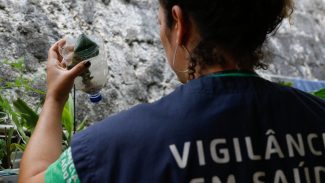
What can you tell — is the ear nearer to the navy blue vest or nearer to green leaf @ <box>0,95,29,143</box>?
the navy blue vest

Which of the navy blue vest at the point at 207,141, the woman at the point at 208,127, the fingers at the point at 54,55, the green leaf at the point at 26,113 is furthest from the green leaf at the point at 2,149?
the navy blue vest at the point at 207,141

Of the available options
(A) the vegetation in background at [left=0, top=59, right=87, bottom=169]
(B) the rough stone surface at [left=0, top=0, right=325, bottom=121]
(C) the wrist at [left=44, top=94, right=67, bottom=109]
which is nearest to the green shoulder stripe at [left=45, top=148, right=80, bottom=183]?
(C) the wrist at [left=44, top=94, right=67, bottom=109]

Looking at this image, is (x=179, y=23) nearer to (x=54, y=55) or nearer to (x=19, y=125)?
(x=54, y=55)

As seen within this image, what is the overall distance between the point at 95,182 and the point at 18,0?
1455 millimetres

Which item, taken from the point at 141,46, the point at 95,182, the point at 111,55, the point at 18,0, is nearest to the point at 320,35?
the point at 141,46

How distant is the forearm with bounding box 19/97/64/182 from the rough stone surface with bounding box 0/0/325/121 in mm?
994

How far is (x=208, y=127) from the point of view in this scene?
67 centimetres

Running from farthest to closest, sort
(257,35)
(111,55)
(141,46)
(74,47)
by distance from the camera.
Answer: (141,46), (111,55), (74,47), (257,35)

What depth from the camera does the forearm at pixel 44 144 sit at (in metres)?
0.73

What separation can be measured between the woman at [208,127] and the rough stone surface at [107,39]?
3.21 feet

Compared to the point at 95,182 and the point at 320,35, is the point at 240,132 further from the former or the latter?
the point at 320,35

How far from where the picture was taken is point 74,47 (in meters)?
1.06

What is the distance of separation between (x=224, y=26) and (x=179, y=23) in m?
0.08

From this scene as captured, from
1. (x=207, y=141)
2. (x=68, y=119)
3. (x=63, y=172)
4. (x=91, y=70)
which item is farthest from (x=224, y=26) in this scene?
(x=68, y=119)
